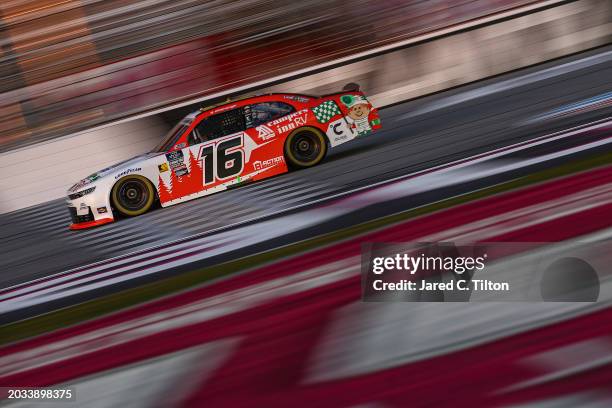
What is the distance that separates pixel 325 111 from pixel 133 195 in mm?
2487

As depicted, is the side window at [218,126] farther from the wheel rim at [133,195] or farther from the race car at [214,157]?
the wheel rim at [133,195]

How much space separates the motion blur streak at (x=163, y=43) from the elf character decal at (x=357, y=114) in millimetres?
4845

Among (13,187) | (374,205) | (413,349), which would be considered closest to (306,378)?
(413,349)

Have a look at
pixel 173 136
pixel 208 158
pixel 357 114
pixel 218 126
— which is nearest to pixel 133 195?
pixel 173 136

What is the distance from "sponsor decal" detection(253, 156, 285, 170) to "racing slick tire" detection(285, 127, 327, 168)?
0.30 feet

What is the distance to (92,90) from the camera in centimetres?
1505

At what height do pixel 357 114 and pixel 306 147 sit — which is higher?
pixel 357 114

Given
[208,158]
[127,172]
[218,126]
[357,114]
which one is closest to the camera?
[127,172]

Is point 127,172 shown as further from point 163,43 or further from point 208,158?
point 163,43

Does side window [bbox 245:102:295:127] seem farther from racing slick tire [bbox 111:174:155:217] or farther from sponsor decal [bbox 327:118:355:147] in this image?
racing slick tire [bbox 111:174:155:217]

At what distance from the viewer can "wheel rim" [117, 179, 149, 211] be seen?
32.3 feet

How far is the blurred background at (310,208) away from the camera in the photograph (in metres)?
3.72

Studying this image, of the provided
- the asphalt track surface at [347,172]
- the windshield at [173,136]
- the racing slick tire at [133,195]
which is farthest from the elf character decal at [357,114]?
the racing slick tire at [133,195]

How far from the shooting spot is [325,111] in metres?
10.3
